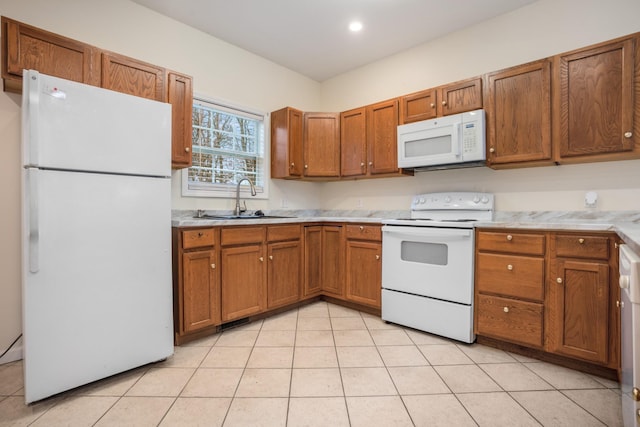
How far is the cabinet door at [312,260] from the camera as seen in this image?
10.6 ft

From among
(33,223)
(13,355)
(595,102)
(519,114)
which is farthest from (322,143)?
(13,355)

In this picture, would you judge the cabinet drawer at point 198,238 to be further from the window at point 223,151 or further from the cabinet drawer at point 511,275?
the cabinet drawer at point 511,275

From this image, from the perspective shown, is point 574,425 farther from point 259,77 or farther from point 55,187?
point 259,77

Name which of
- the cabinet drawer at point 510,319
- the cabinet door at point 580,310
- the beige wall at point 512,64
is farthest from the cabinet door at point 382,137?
the cabinet door at point 580,310

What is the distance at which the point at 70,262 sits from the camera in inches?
65.1

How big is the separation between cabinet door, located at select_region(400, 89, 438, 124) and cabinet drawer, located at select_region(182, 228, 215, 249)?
2090 mm

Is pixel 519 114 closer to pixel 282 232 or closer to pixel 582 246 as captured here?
pixel 582 246

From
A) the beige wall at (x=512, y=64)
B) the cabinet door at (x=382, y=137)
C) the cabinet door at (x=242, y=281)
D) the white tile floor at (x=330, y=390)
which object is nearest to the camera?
the white tile floor at (x=330, y=390)

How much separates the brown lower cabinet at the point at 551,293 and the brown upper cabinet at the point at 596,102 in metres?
0.63

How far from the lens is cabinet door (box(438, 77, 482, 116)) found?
2.58 meters

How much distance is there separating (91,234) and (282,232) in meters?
1.56

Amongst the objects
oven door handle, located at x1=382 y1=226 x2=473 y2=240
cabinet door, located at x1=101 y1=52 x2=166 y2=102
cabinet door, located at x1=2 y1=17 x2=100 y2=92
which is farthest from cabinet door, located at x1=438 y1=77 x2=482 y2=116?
cabinet door, located at x1=2 y1=17 x2=100 y2=92

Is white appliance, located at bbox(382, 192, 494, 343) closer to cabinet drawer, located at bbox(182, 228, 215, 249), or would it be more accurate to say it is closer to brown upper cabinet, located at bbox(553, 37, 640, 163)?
brown upper cabinet, located at bbox(553, 37, 640, 163)

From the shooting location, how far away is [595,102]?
2.07 meters
